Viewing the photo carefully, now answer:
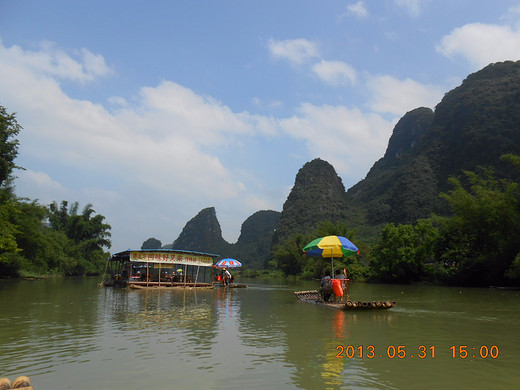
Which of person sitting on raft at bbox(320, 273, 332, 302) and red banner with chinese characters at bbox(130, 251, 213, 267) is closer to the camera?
person sitting on raft at bbox(320, 273, 332, 302)

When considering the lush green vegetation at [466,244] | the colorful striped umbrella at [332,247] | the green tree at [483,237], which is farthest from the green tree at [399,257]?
the colorful striped umbrella at [332,247]

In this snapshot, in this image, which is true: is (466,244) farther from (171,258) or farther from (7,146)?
(7,146)

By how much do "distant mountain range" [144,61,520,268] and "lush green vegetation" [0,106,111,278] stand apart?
53665 mm

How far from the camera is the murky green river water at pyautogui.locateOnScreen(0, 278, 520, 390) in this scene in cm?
534

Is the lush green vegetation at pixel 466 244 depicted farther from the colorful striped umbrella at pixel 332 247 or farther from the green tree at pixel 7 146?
the green tree at pixel 7 146

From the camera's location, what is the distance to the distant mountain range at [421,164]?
257 feet

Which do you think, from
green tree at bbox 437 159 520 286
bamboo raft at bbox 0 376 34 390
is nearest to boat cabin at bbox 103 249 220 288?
bamboo raft at bbox 0 376 34 390

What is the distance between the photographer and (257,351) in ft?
23.5

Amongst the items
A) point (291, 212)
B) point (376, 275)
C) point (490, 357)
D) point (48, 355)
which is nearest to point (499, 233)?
point (376, 275)

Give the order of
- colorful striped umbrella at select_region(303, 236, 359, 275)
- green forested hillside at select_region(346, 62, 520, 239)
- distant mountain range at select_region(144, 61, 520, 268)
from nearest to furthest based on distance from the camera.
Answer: colorful striped umbrella at select_region(303, 236, 359, 275)
green forested hillside at select_region(346, 62, 520, 239)
distant mountain range at select_region(144, 61, 520, 268)

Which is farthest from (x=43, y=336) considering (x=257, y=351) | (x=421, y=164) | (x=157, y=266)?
(x=421, y=164)

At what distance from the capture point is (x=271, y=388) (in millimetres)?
5051

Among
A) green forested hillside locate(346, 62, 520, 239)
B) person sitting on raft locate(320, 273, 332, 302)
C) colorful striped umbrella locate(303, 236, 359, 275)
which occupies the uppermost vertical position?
green forested hillside locate(346, 62, 520, 239)

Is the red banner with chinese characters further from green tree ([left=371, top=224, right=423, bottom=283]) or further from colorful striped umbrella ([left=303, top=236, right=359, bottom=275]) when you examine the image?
green tree ([left=371, top=224, right=423, bottom=283])
